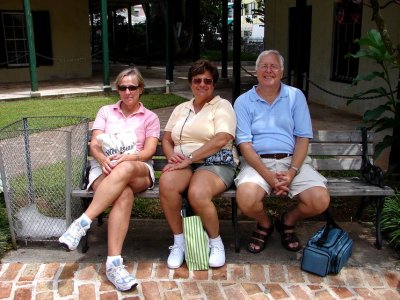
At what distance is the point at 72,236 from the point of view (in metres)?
3.06

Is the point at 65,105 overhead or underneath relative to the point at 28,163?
underneath

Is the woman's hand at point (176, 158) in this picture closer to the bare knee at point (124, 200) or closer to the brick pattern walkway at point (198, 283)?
the bare knee at point (124, 200)

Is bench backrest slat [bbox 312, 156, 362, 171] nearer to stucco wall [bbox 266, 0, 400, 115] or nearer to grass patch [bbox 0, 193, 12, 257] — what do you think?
grass patch [bbox 0, 193, 12, 257]

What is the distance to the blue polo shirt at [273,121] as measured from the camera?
3568mm

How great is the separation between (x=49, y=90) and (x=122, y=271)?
9.33 m

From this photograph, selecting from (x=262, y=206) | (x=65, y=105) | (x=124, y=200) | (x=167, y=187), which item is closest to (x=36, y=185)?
(x=124, y=200)

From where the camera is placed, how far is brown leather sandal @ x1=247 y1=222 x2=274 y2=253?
3.53 m

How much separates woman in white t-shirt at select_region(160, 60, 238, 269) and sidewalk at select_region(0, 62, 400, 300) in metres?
0.19

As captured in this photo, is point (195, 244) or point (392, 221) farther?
point (392, 221)

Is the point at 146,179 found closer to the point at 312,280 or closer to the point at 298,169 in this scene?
the point at 298,169

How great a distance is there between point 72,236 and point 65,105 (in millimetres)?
7178

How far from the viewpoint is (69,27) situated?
13.8m

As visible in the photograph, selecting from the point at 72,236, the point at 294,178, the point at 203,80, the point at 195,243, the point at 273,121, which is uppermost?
the point at 203,80

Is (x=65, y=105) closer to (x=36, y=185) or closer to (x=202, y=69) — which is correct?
(x=36, y=185)
